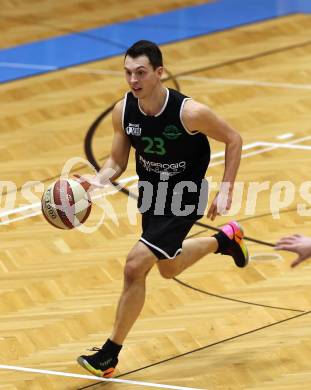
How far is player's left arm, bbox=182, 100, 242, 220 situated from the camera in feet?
26.1

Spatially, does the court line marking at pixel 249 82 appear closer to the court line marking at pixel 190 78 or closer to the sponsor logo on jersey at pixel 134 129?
the court line marking at pixel 190 78

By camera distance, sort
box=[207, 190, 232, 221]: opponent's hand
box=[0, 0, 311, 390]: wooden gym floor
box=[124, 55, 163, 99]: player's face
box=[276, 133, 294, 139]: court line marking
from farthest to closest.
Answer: box=[276, 133, 294, 139]: court line marking → box=[0, 0, 311, 390]: wooden gym floor → box=[207, 190, 232, 221]: opponent's hand → box=[124, 55, 163, 99]: player's face

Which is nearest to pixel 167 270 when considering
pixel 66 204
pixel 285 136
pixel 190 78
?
pixel 66 204

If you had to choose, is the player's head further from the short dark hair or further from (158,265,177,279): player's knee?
(158,265,177,279): player's knee

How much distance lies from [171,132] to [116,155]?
488 mm

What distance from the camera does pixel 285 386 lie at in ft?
26.0

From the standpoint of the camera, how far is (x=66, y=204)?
822 centimetres

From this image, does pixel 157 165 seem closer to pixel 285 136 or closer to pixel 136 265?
pixel 136 265

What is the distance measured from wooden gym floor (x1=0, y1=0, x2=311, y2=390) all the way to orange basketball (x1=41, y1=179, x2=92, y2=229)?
100cm

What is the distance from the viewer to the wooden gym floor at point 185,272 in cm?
835

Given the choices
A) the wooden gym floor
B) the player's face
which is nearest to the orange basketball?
the player's face

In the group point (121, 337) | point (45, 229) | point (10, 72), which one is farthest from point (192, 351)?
point (10, 72)

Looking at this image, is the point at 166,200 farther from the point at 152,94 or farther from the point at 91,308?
the point at 91,308

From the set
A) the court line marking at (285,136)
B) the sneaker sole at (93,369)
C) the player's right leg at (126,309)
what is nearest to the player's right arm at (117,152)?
the player's right leg at (126,309)
